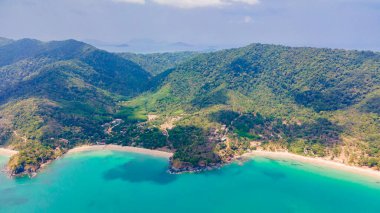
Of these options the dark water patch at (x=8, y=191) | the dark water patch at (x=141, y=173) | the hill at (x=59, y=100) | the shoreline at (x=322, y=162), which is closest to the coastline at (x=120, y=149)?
the hill at (x=59, y=100)

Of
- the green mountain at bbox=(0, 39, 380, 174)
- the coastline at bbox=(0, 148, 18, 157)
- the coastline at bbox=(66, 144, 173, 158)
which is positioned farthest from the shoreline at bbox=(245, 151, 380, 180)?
the coastline at bbox=(0, 148, 18, 157)

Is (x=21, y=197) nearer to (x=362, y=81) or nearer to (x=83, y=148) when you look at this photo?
(x=83, y=148)

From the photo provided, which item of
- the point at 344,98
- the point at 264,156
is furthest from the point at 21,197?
the point at 344,98

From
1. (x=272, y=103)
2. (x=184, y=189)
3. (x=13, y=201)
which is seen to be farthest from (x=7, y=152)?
(x=272, y=103)

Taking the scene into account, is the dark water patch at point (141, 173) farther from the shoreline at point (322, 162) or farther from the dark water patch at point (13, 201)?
the shoreline at point (322, 162)

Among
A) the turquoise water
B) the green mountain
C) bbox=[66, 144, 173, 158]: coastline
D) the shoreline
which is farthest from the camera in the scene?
bbox=[66, 144, 173, 158]: coastline

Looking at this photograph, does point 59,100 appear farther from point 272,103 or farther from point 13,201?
point 272,103

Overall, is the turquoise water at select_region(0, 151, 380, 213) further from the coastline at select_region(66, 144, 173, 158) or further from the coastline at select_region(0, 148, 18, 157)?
the coastline at select_region(66, 144, 173, 158)
